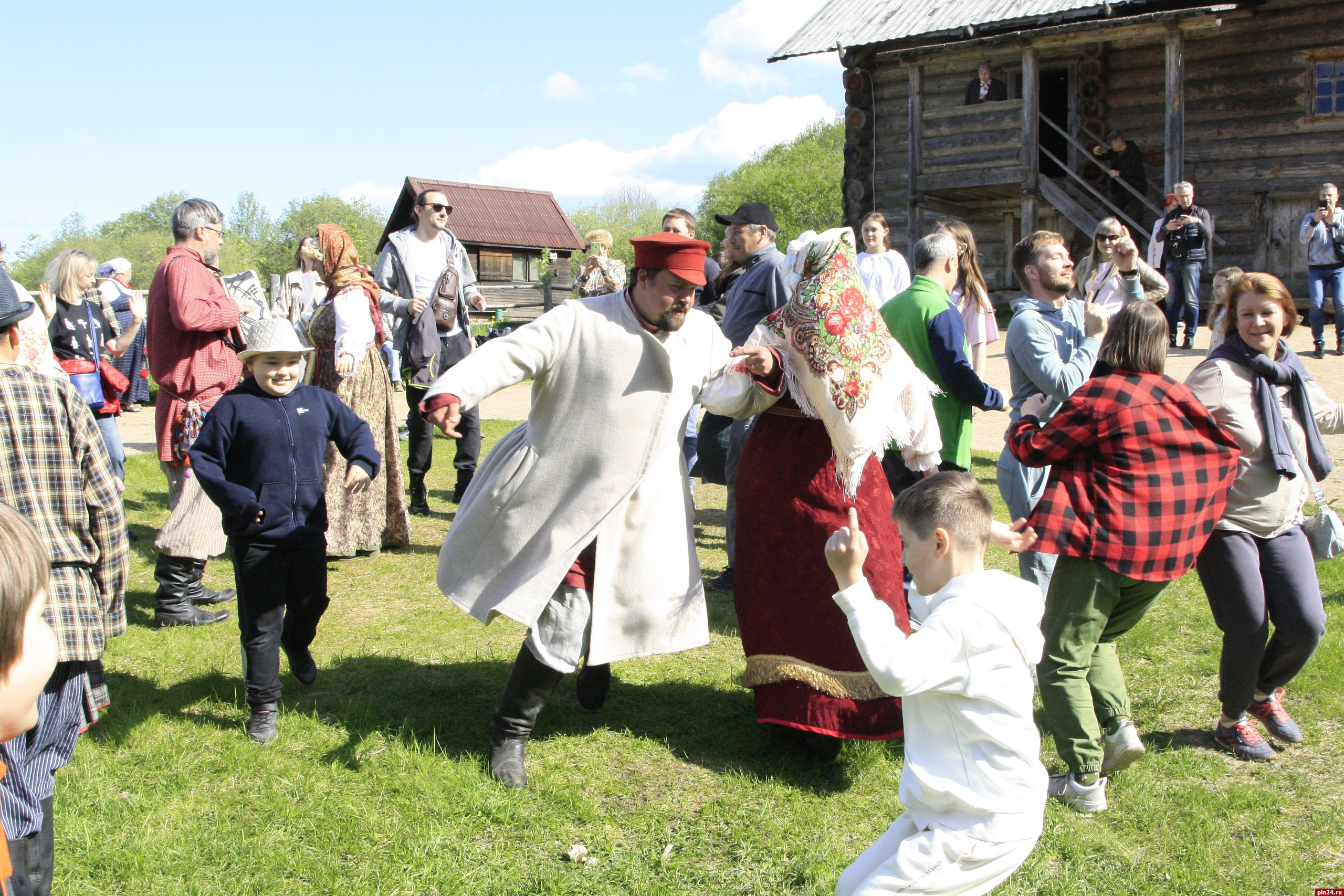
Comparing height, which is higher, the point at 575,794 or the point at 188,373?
the point at 188,373

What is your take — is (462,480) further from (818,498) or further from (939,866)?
(939,866)

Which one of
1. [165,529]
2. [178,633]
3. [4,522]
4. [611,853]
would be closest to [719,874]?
[611,853]

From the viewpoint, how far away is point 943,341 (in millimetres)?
4391

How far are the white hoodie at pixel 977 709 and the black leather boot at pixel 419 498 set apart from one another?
5.65m

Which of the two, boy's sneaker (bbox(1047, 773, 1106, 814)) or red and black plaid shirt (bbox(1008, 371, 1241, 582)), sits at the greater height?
red and black plaid shirt (bbox(1008, 371, 1241, 582))

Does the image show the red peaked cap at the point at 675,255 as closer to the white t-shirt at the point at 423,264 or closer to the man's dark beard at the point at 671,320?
the man's dark beard at the point at 671,320

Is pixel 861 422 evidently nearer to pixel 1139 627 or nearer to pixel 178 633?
pixel 1139 627

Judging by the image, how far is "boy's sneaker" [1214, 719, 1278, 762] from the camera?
147 inches

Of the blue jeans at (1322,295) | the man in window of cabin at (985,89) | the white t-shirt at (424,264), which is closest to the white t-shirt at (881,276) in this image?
the white t-shirt at (424,264)

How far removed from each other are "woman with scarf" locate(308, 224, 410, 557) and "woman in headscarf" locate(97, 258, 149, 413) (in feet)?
14.9

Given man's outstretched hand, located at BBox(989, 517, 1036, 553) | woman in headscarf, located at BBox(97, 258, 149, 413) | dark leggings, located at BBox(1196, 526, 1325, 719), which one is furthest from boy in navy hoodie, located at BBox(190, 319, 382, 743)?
woman in headscarf, located at BBox(97, 258, 149, 413)

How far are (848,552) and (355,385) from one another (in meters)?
4.69

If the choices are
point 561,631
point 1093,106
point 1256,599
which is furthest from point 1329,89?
point 561,631

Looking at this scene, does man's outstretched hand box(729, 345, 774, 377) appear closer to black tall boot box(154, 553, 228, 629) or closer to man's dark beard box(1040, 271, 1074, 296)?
man's dark beard box(1040, 271, 1074, 296)
